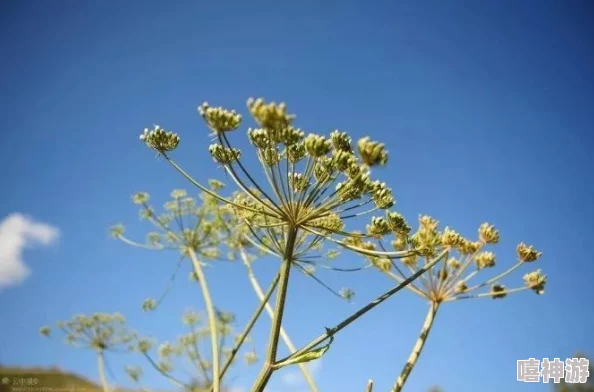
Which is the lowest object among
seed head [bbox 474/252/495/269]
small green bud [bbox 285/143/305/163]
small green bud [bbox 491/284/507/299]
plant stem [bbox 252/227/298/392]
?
plant stem [bbox 252/227/298/392]

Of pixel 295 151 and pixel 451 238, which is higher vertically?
pixel 295 151

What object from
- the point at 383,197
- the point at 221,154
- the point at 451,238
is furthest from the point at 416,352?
the point at 221,154

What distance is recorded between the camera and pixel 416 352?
5.32 meters

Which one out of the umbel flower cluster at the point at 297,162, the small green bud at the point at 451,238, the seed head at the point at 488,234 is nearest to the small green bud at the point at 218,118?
the umbel flower cluster at the point at 297,162

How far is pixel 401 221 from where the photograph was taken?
539cm

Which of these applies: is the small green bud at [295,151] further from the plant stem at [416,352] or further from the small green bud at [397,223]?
the plant stem at [416,352]

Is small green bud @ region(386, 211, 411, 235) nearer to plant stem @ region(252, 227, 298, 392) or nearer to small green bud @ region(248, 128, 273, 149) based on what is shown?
plant stem @ region(252, 227, 298, 392)

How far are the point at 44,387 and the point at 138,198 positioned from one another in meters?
9.18

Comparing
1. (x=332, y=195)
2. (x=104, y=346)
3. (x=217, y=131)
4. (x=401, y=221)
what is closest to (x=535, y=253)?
(x=401, y=221)

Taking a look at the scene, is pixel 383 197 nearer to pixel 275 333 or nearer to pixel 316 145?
pixel 316 145

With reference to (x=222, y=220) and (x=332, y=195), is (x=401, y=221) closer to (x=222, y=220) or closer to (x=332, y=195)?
(x=332, y=195)

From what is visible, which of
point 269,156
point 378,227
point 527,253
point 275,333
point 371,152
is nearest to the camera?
point 275,333

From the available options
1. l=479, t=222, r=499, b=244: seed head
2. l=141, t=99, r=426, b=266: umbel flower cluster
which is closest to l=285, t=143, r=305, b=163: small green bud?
l=141, t=99, r=426, b=266: umbel flower cluster

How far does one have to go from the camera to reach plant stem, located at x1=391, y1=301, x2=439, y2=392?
4.88m
